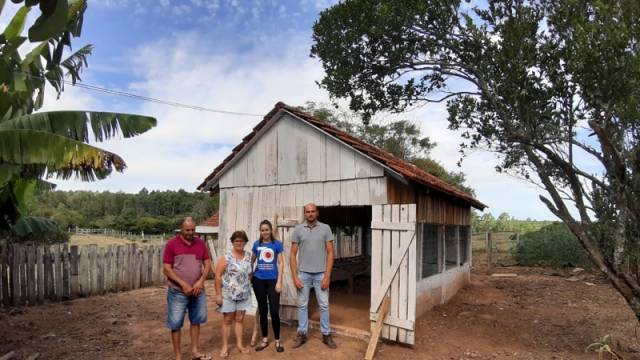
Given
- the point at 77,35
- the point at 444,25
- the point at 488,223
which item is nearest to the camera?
the point at 77,35

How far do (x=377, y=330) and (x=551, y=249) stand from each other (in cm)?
1453

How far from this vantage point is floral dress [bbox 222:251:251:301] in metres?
6.03

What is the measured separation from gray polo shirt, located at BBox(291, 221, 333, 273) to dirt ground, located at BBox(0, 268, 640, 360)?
1177 millimetres

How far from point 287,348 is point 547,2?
6196 mm

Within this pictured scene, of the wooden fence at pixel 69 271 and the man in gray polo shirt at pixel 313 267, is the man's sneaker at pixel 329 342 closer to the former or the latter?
the man in gray polo shirt at pixel 313 267

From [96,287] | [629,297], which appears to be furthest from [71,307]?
[629,297]

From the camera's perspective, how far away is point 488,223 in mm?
35094

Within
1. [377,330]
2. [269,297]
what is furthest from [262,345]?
[377,330]

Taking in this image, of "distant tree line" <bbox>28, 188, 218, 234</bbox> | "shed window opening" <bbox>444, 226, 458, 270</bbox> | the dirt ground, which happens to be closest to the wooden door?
the dirt ground

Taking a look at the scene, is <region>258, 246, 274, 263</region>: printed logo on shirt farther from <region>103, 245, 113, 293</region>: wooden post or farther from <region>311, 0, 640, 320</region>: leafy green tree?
<region>103, 245, 113, 293</region>: wooden post

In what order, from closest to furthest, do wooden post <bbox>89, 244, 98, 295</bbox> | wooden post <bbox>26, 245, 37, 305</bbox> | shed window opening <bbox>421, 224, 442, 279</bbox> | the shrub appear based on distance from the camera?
shed window opening <bbox>421, 224, 442, 279</bbox>
wooden post <bbox>26, 245, 37, 305</bbox>
wooden post <bbox>89, 244, 98, 295</bbox>
the shrub

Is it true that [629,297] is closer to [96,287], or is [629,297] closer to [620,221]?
[620,221]

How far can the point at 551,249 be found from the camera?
60.0ft

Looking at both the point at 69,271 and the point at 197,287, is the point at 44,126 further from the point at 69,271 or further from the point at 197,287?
the point at 69,271
